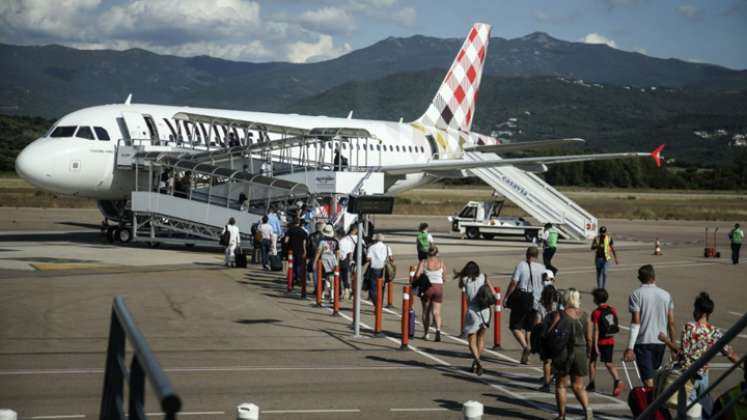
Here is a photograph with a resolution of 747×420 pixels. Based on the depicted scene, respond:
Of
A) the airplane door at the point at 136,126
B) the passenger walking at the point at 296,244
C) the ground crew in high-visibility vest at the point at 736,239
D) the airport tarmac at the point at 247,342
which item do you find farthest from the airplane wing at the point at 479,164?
the passenger walking at the point at 296,244

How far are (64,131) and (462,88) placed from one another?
76.9 ft

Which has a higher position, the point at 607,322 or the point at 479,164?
the point at 479,164

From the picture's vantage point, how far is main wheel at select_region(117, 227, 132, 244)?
108 ft

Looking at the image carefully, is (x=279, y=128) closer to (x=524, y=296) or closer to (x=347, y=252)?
(x=347, y=252)

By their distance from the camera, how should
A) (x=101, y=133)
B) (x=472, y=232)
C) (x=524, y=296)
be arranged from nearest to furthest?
(x=524, y=296) < (x=101, y=133) < (x=472, y=232)

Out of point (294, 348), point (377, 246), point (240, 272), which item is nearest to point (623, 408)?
point (294, 348)

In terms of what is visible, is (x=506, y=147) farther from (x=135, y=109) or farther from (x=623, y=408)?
(x=623, y=408)

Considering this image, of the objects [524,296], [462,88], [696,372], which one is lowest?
[524,296]

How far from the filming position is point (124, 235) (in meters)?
33.1

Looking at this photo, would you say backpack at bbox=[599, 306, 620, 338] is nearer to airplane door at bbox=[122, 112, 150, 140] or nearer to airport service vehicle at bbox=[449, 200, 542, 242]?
airplane door at bbox=[122, 112, 150, 140]

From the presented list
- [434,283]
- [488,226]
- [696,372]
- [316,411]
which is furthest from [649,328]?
[488,226]

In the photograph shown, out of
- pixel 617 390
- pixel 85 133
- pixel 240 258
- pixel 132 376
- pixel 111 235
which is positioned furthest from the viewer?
pixel 111 235

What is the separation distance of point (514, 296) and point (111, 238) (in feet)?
73.6

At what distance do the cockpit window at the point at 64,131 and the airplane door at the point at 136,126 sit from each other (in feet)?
5.94
